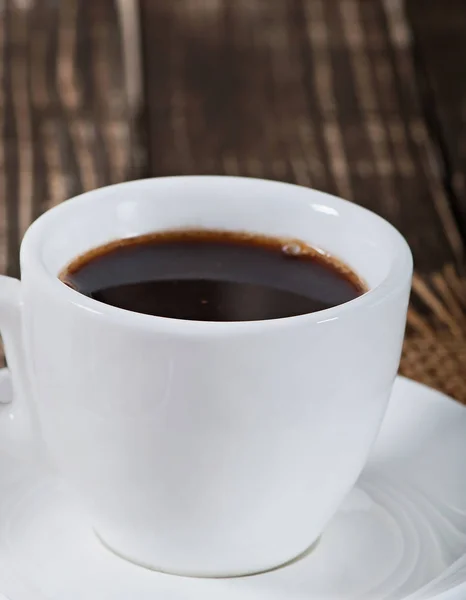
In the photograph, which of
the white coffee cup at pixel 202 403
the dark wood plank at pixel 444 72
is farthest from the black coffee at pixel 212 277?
the dark wood plank at pixel 444 72

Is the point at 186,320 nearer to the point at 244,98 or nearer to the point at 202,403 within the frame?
the point at 202,403

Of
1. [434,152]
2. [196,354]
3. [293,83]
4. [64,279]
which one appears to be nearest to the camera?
[196,354]

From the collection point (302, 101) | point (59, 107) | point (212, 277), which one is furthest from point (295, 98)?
point (212, 277)

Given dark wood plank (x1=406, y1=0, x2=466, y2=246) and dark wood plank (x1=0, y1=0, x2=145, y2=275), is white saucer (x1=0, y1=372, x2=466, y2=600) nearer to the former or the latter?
dark wood plank (x1=0, y1=0, x2=145, y2=275)

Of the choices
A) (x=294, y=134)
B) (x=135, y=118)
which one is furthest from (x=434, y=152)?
(x=135, y=118)

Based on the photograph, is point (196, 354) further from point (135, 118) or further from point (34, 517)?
point (135, 118)

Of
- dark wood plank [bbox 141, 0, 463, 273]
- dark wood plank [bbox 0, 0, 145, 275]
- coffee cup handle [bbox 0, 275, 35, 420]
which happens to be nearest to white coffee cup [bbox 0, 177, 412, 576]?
coffee cup handle [bbox 0, 275, 35, 420]
